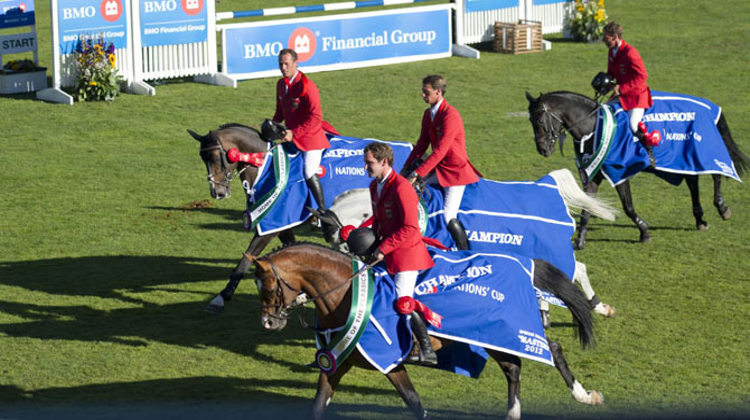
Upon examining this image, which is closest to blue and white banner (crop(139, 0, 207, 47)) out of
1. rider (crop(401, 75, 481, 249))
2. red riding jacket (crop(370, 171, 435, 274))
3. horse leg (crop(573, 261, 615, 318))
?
rider (crop(401, 75, 481, 249))

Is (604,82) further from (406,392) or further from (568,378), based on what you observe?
(406,392)

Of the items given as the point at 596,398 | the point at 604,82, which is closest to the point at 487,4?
the point at 604,82

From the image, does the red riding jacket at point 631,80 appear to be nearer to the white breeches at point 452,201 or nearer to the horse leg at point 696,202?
the horse leg at point 696,202

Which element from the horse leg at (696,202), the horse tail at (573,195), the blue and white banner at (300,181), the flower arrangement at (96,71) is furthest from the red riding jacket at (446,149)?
the flower arrangement at (96,71)

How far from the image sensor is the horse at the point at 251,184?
1158 cm

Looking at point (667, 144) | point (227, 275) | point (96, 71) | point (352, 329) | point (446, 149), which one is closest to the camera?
point (352, 329)

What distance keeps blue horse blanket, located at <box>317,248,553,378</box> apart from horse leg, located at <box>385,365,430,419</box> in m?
0.12

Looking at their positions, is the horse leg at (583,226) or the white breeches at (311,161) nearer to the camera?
the white breeches at (311,161)

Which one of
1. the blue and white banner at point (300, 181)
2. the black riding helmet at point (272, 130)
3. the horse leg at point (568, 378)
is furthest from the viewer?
the blue and white banner at point (300, 181)

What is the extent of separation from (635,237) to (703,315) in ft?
10.6

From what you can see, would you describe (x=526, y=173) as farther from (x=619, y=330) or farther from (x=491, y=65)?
(x=491, y=65)

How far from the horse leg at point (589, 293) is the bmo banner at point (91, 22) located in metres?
14.0

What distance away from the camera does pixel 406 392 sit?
8422 mm

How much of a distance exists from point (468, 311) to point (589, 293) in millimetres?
3277
